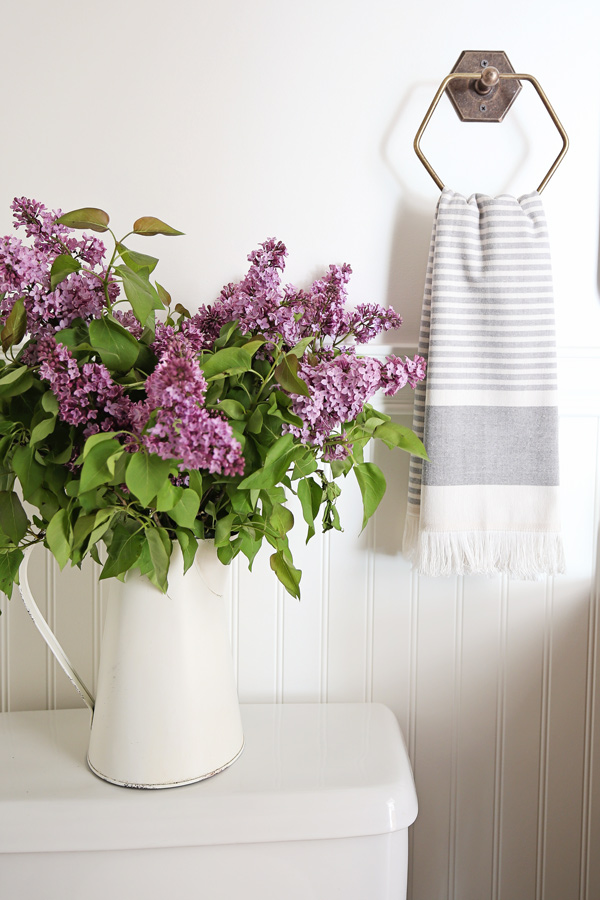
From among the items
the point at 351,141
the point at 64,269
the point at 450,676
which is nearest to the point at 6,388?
the point at 64,269

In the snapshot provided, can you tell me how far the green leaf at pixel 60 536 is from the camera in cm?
61

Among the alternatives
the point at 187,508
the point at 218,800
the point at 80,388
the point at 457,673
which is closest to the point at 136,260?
the point at 80,388

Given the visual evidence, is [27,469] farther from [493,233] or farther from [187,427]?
[493,233]

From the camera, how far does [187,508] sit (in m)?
0.60

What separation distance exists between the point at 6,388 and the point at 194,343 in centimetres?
18

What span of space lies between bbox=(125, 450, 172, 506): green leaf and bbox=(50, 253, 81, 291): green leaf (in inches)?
7.6

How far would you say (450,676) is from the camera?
3.37ft

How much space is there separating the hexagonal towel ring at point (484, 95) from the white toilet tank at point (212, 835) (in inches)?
31.7

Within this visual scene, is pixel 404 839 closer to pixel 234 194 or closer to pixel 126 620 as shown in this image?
pixel 126 620

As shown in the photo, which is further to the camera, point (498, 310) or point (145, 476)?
point (498, 310)

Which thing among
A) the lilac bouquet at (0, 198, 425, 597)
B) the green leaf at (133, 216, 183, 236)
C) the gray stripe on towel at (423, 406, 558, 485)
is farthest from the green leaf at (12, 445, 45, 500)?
the gray stripe on towel at (423, 406, 558, 485)

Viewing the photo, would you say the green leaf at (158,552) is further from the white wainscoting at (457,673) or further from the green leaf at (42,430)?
the white wainscoting at (457,673)

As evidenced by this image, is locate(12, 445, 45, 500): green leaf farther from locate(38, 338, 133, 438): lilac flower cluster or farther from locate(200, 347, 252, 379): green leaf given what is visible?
locate(200, 347, 252, 379): green leaf

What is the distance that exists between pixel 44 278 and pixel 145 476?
0.22 m
